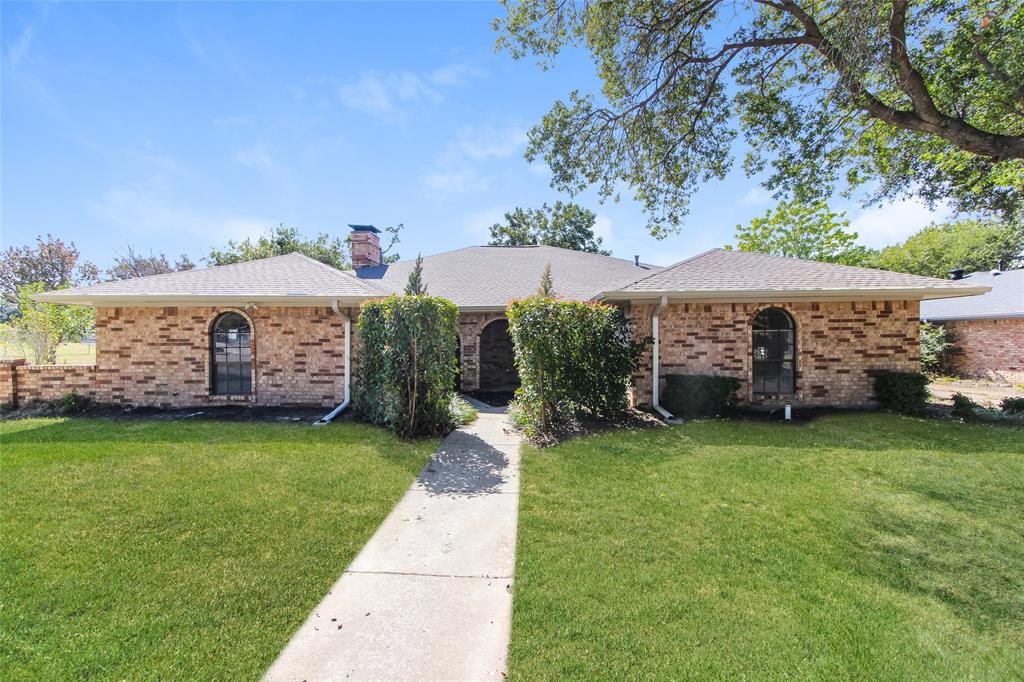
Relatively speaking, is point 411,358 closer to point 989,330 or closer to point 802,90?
point 802,90

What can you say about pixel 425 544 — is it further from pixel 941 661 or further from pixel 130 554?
pixel 941 661

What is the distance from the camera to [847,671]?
220 centimetres

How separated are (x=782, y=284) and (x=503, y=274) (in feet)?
26.3

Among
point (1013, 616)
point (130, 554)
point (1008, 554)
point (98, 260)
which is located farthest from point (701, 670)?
point (98, 260)

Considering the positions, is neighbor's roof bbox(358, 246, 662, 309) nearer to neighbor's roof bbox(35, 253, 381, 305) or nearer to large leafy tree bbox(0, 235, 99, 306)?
neighbor's roof bbox(35, 253, 381, 305)

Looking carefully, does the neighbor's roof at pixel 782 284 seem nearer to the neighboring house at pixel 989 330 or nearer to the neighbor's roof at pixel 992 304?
the neighboring house at pixel 989 330

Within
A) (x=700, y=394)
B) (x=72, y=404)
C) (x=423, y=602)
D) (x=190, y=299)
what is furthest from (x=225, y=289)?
(x=700, y=394)

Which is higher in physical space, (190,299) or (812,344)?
(190,299)

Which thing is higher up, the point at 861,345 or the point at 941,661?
the point at 861,345

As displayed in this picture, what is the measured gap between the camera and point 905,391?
8.41 meters

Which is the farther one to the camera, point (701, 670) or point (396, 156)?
point (396, 156)

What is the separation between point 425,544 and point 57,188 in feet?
41.3

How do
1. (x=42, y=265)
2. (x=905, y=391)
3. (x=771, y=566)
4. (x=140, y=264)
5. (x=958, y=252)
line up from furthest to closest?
(x=140, y=264) < (x=42, y=265) < (x=958, y=252) < (x=905, y=391) < (x=771, y=566)

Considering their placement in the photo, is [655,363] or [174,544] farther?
[655,363]
